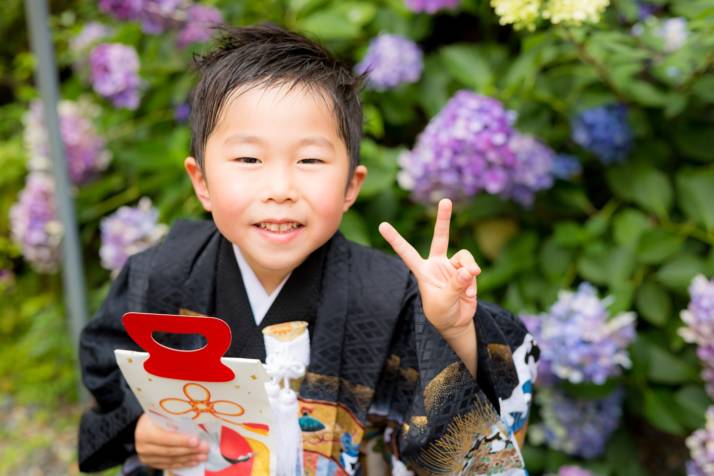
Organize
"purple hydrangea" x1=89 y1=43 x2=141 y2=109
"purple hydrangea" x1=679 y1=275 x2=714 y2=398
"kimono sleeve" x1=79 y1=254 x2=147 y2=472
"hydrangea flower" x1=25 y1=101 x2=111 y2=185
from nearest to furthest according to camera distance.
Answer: "kimono sleeve" x1=79 y1=254 x2=147 y2=472
"purple hydrangea" x1=679 y1=275 x2=714 y2=398
"purple hydrangea" x1=89 y1=43 x2=141 y2=109
"hydrangea flower" x1=25 y1=101 x2=111 y2=185

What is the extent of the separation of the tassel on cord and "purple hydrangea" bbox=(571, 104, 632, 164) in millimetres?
839

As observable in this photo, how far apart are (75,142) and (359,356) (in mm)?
1369

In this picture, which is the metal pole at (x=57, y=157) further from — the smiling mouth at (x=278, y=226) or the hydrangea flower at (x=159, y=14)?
the smiling mouth at (x=278, y=226)

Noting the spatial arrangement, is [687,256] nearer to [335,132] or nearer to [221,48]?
[335,132]

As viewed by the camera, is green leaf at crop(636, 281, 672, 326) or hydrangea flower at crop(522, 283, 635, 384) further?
green leaf at crop(636, 281, 672, 326)

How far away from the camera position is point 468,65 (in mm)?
1832

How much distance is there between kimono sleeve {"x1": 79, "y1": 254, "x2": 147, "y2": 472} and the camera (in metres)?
1.23

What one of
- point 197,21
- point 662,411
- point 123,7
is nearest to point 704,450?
point 662,411

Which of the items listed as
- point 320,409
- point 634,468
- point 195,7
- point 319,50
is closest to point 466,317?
point 320,409

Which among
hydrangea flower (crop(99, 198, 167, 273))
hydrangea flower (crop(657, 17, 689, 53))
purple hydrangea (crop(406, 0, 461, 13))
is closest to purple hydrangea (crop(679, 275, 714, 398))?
hydrangea flower (crop(657, 17, 689, 53))

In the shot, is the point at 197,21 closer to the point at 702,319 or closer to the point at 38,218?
the point at 38,218

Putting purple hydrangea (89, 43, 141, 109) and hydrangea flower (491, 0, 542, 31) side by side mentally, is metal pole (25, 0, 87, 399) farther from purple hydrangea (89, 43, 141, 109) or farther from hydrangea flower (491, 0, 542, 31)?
hydrangea flower (491, 0, 542, 31)

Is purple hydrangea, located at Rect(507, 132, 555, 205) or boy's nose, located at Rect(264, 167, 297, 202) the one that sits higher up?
boy's nose, located at Rect(264, 167, 297, 202)

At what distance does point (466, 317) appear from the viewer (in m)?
1.01
